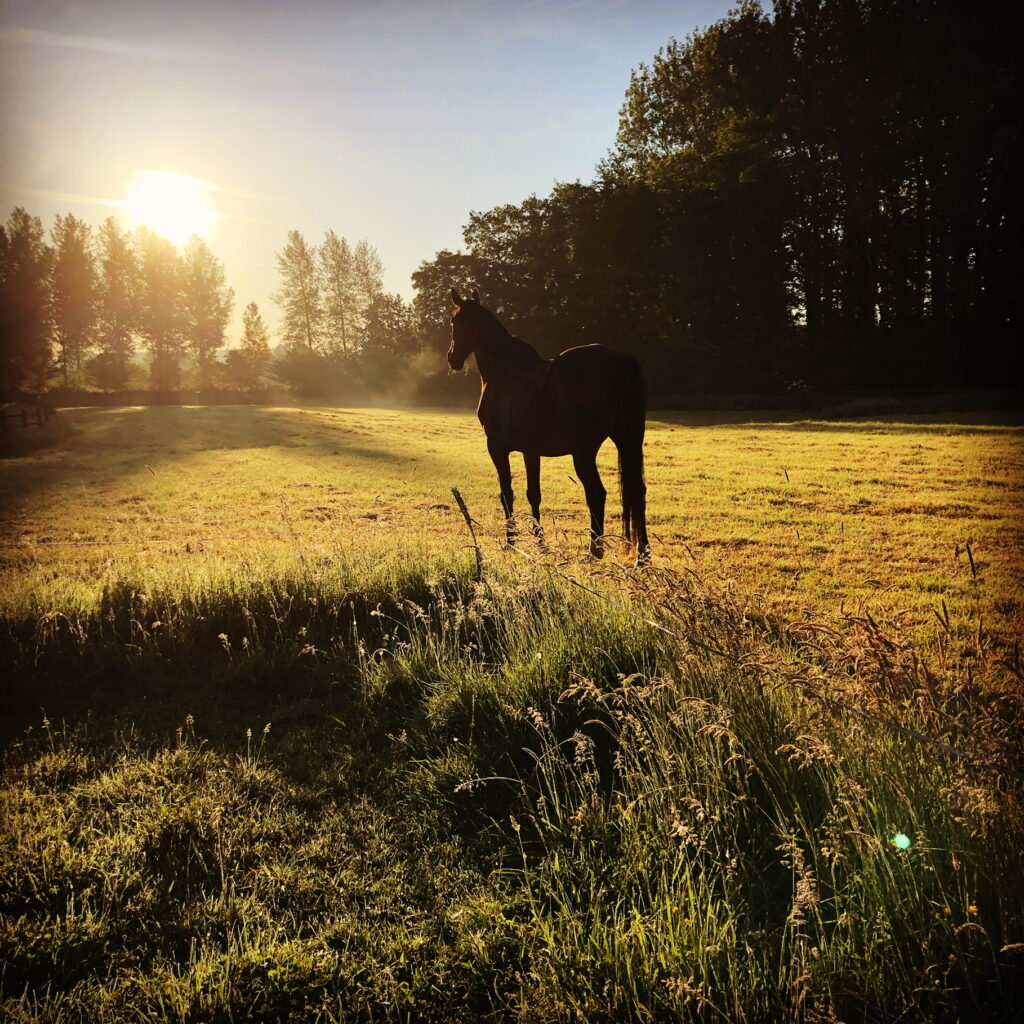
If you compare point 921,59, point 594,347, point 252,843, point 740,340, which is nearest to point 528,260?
point 740,340

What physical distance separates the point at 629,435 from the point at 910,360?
106ft

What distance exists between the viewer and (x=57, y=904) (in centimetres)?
282

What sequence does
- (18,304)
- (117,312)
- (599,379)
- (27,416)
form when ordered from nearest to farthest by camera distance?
(599,379) → (18,304) → (27,416) → (117,312)

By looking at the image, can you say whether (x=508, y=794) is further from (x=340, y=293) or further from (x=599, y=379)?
(x=340, y=293)

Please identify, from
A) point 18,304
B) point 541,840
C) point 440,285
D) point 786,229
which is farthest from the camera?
point 440,285

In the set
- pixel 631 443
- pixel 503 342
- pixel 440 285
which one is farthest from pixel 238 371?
pixel 631 443

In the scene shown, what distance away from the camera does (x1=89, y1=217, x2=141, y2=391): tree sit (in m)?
59.9

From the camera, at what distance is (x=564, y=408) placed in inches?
303

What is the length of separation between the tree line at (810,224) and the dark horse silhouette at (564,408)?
2664 cm

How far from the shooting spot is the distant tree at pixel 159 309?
66.9 m

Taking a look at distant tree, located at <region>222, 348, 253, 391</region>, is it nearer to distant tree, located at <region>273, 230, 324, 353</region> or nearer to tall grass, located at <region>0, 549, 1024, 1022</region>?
distant tree, located at <region>273, 230, 324, 353</region>

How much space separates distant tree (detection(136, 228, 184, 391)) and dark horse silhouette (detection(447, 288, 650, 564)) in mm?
66795

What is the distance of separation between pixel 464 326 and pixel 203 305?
76155 millimetres

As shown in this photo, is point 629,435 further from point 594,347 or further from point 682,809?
point 682,809
